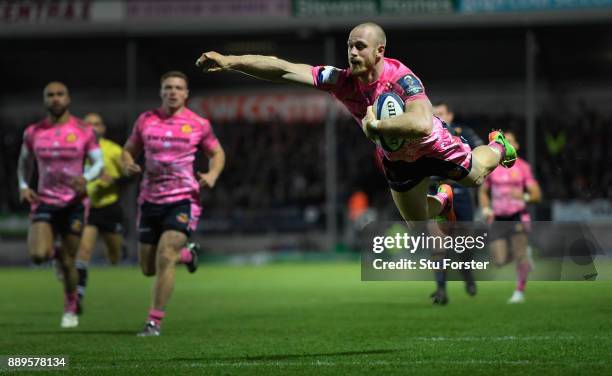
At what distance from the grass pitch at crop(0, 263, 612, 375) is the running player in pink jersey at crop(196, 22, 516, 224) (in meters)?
1.32

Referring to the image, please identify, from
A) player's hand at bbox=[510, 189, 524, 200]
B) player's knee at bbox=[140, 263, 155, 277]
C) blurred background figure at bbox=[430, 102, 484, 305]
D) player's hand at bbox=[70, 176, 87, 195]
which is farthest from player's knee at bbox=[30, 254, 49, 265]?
player's hand at bbox=[510, 189, 524, 200]

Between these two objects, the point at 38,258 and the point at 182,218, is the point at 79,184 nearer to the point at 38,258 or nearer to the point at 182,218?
the point at 38,258

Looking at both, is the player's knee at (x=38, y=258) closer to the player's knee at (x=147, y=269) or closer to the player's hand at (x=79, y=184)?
the player's hand at (x=79, y=184)

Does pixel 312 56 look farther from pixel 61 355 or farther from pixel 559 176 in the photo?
pixel 61 355

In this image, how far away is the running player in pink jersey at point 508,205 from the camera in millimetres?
14034

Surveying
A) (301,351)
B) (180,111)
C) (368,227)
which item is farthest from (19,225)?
(301,351)

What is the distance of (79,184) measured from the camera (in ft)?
36.2

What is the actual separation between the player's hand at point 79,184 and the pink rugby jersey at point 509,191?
5633mm

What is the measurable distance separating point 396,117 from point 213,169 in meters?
3.15

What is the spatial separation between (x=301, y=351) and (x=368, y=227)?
17.4m

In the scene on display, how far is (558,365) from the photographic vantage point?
7.11 m

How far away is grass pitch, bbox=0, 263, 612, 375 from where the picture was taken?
736 cm

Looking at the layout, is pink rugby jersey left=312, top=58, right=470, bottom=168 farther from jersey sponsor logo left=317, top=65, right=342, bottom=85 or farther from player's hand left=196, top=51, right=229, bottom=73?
player's hand left=196, top=51, right=229, bottom=73

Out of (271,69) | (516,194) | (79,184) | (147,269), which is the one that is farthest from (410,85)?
(516,194)
